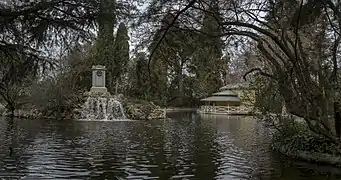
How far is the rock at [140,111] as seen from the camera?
2947 cm

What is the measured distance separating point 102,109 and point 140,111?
2541 mm

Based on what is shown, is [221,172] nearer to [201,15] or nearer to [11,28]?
[201,15]

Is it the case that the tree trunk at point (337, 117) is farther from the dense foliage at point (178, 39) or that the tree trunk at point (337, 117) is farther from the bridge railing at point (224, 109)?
the bridge railing at point (224, 109)

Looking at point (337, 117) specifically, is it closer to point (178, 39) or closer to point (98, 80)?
point (178, 39)

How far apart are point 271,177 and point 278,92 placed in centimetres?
355

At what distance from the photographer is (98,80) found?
31875 mm

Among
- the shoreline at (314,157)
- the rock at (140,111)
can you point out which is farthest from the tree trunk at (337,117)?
the rock at (140,111)

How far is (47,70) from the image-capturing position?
6.53 m

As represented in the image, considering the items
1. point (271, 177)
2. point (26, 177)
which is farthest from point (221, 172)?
point (26, 177)

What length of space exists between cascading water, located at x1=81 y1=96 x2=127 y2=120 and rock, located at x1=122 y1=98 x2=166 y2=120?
46cm

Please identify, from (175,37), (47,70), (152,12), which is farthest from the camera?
(175,37)

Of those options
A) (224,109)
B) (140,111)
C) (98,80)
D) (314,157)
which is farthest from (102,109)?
(314,157)

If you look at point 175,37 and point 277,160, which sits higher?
point 175,37

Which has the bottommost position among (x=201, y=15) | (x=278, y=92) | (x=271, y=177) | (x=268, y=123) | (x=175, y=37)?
(x=271, y=177)
